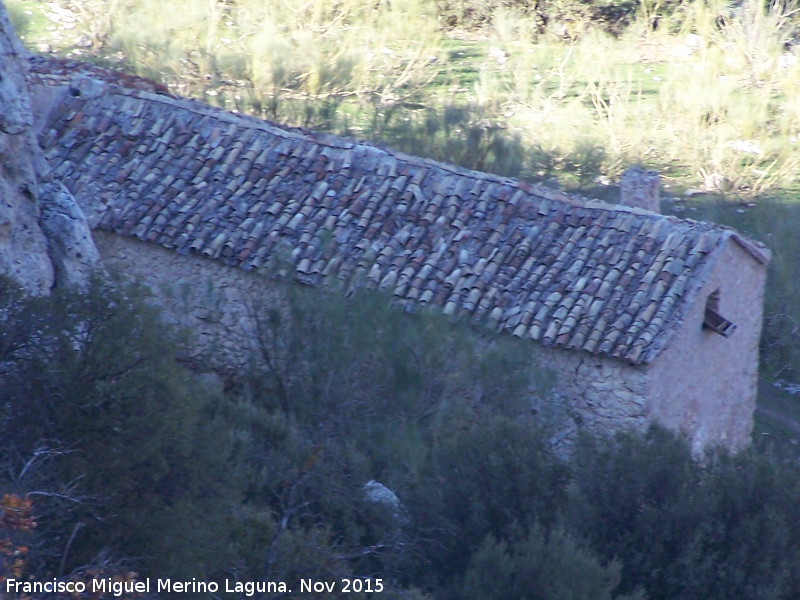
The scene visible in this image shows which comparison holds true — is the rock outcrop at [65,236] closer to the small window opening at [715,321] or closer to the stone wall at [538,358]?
the stone wall at [538,358]

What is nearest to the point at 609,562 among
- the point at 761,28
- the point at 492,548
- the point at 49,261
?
the point at 492,548

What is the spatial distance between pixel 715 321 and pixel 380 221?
403 centimetres

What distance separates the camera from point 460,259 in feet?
37.1

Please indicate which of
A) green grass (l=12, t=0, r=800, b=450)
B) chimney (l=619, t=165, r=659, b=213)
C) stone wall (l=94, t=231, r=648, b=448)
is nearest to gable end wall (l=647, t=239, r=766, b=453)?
stone wall (l=94, t=231, r=648, b=448)

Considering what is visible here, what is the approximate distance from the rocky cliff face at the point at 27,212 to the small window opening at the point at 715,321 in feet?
22.3

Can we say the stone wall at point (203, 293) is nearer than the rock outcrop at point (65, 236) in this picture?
No

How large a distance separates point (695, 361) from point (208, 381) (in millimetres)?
6010

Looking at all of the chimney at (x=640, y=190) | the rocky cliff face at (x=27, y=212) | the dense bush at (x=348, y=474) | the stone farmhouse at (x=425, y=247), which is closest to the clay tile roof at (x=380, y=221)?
the stone farmhouse at (x=425, y=247)

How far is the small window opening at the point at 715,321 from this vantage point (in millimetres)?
11328

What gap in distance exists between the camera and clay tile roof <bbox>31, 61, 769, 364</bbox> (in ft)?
35.3

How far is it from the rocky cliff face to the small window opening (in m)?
6.79

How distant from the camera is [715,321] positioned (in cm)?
1137

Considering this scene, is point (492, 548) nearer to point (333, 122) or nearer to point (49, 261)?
point (49, 261)

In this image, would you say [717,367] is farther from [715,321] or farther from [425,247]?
[425,247]
